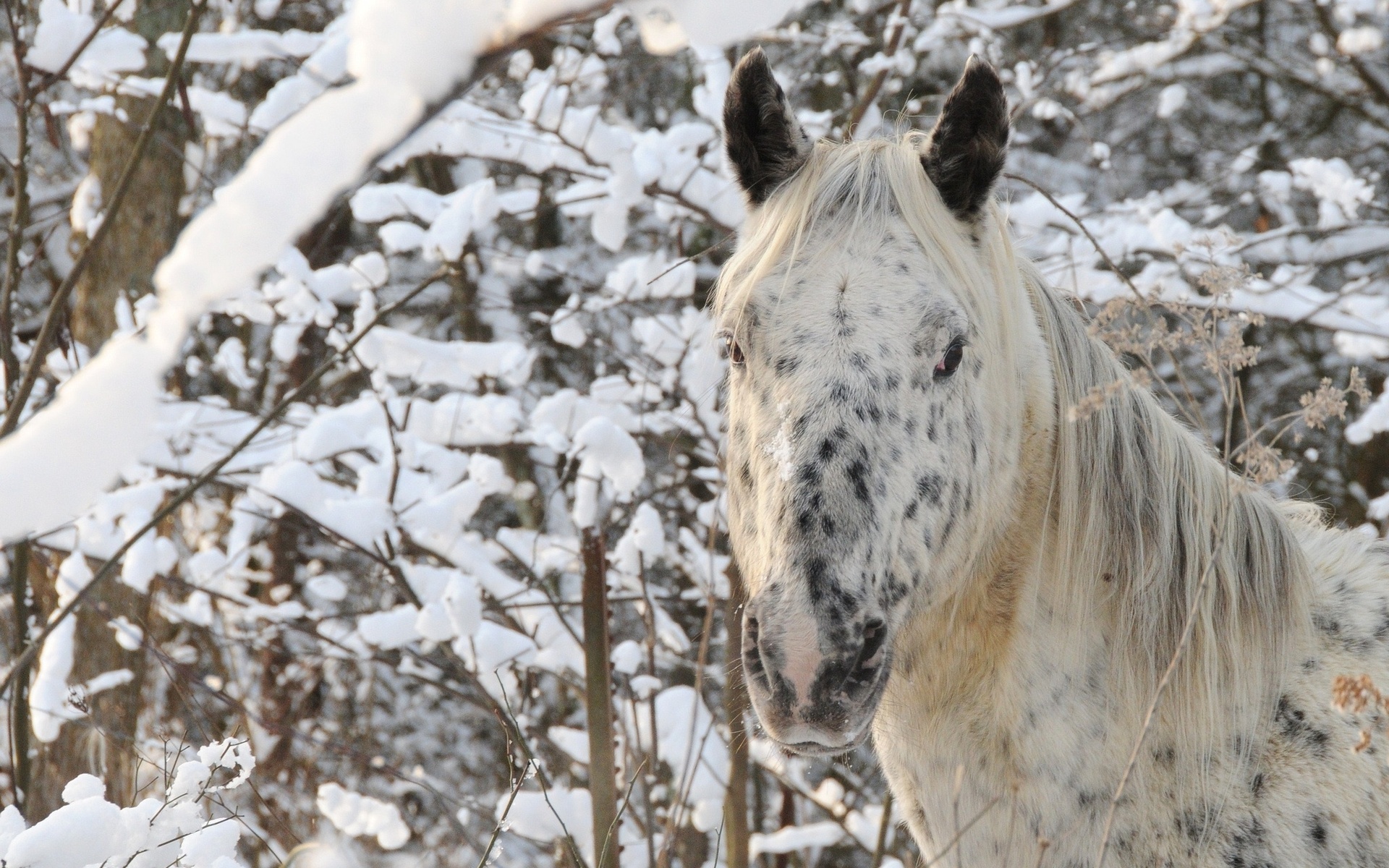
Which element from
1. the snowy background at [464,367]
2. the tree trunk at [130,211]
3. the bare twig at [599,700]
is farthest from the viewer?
the tree trunk at [130,211]

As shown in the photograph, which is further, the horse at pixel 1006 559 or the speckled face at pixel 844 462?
the horse at pixel 1006 559

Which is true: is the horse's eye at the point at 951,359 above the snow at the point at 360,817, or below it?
above

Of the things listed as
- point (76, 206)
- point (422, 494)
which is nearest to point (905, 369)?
point (422, 494)

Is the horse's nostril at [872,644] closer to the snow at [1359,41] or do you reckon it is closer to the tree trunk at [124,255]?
the tree trunk at [124,255]

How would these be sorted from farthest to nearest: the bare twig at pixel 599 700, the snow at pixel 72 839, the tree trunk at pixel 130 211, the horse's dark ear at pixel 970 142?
the tree trunk at pixel 130 211 < the bare twig at pixel 599 700 < the horse's dark ear at pixel 970 142 < the snow at pixel 72 839

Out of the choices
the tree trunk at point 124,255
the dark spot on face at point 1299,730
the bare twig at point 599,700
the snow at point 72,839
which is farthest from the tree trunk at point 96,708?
the dark spot on face at point 1299,730

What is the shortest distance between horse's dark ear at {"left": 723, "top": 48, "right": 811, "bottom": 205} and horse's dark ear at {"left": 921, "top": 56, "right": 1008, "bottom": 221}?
1.03 feet

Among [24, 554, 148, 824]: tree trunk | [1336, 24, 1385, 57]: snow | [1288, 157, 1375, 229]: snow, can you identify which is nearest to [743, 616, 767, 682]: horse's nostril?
[24, 554, 148, 824]: tree trunk

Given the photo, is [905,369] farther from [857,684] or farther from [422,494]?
[422,494]

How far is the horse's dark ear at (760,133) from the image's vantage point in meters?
2.17

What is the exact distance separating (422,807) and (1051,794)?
675cm

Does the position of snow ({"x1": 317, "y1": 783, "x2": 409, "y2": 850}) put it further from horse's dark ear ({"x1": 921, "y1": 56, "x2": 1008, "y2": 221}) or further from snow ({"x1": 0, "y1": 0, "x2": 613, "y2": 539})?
snow ({"x1": 0, "y1": 0, "x2": 613, "y2": 539})

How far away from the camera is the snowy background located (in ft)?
5.00

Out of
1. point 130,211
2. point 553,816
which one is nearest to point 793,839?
point 553,816
